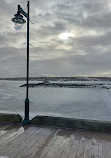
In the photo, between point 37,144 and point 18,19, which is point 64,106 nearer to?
point 18,19

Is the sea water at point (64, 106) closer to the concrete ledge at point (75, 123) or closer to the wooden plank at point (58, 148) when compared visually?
the concrete ledge at point (75, 123)

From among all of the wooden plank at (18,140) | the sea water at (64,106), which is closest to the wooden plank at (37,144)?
the wooden plank at (18,140)

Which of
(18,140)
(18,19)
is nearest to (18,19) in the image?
(18,19)

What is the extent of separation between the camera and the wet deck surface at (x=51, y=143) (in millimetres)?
4485

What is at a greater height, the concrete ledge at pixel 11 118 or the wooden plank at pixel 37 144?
the concrete ledge at pixel 11 118

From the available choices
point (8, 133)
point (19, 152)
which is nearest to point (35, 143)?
point (19, 152)

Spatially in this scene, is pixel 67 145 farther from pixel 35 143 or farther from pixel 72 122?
pixel 72 122

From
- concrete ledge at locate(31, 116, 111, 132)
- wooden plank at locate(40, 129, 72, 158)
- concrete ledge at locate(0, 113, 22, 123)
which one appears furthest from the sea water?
wooden plank at locate(40, 129, 72, 158)

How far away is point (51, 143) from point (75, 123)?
1576 millimetres

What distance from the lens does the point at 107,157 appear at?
4324 mm

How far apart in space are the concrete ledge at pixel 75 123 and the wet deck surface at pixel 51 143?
0.25m

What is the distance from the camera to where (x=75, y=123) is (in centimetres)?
645

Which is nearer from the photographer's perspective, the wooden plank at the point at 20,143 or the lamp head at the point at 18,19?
the wooden plank at the point at 20,143

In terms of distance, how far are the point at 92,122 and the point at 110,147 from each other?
148 cm
